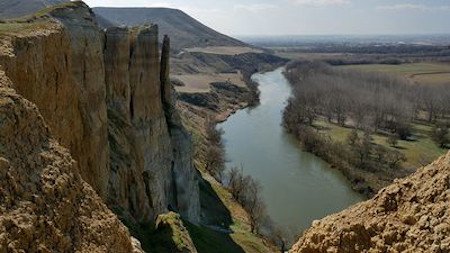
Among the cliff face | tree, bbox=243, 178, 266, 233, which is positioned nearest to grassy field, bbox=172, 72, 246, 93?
tree, bbox=243, 178, 266, 233

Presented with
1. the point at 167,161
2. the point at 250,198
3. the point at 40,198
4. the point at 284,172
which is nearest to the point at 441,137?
the point at 284,172

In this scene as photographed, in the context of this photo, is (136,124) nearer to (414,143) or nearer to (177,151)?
(177,151)

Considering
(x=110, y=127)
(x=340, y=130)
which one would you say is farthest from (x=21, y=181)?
(x=340, y=130)

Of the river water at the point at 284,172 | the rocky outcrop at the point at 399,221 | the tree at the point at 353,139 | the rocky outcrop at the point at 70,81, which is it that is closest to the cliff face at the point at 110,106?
the rocky outcrop at the point at 70,81

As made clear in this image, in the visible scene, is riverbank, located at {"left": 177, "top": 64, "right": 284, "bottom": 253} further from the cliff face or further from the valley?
the cliff face

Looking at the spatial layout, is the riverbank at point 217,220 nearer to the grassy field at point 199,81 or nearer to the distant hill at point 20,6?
the grassy field at point 199,81
